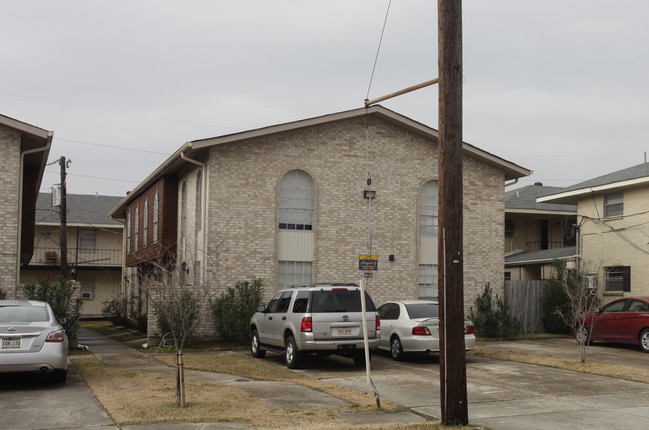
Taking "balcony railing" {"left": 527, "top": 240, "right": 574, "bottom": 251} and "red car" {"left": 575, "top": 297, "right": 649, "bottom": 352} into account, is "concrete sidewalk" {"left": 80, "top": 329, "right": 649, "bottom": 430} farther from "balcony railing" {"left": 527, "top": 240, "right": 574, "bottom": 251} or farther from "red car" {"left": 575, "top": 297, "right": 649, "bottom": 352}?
"balcony railing" {"left": 527, "top": 240, "right": 574, "bottom": 251}

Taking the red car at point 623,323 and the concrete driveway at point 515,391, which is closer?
the concrete driveway at point 515,391

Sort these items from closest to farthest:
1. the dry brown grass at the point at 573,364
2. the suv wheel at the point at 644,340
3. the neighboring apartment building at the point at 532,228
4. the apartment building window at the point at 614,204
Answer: the dry brown grass at the point at 573,364, the suv wheel at the point at 644,340, the apartment building window at the point at 614,204, the neighboring apartment building at the point at 532,228

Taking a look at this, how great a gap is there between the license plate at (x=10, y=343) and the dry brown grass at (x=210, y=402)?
1470 millimetres

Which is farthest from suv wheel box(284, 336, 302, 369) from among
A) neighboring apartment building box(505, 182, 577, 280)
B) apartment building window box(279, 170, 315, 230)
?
neighboring apartment building box(505, 182, 577, 280)

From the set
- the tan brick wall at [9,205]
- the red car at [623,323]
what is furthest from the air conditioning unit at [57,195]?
the red car at [623,323]

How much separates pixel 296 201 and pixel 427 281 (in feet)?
17.4

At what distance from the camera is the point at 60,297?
A: 18.5 meters

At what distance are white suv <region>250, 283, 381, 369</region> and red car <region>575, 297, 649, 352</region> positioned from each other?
6.99m

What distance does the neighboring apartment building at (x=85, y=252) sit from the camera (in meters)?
42.8

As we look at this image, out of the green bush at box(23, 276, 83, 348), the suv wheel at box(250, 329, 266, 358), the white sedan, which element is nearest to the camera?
the white sedan

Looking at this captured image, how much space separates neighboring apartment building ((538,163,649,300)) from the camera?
25016 mm

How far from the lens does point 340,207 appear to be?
928 inches

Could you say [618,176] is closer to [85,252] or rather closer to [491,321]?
[491,321]

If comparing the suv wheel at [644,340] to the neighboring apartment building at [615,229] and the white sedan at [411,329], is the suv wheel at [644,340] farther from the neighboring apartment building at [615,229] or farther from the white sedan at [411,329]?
the white sedan at [411,329]
